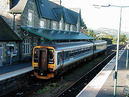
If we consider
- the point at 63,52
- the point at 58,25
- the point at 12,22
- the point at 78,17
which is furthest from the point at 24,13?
the point at 78,17

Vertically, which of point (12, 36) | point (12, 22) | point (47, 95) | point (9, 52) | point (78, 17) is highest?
point (78, 17)

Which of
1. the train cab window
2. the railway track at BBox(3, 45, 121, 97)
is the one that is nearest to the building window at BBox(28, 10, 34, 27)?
the railway track at BBox(3, 45, 121, 97)

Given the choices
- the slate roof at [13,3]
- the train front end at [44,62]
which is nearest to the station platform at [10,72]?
the train front end at [44,62]

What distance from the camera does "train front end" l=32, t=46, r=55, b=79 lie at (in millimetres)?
17719

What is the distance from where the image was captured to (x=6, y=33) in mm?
23453

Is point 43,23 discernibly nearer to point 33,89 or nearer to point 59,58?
point 59,58

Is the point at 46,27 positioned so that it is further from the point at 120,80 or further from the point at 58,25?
the point at 120,80

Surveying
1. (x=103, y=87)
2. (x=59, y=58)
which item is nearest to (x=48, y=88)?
(x=59, y=58)

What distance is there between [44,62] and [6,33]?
7.78 m

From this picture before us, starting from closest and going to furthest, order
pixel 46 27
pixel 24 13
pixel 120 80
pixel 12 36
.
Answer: pixel 120 80 → pixel 12 36 → pixel 24 13 → pixel 46 27

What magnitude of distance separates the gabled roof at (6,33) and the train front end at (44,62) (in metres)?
5.90

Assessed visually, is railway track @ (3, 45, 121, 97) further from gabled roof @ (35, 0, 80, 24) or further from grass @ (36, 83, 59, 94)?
gabled roof @ (35, 0, 80, 24)

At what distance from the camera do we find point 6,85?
52.5 ft

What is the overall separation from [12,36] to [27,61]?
4473 millimetres
